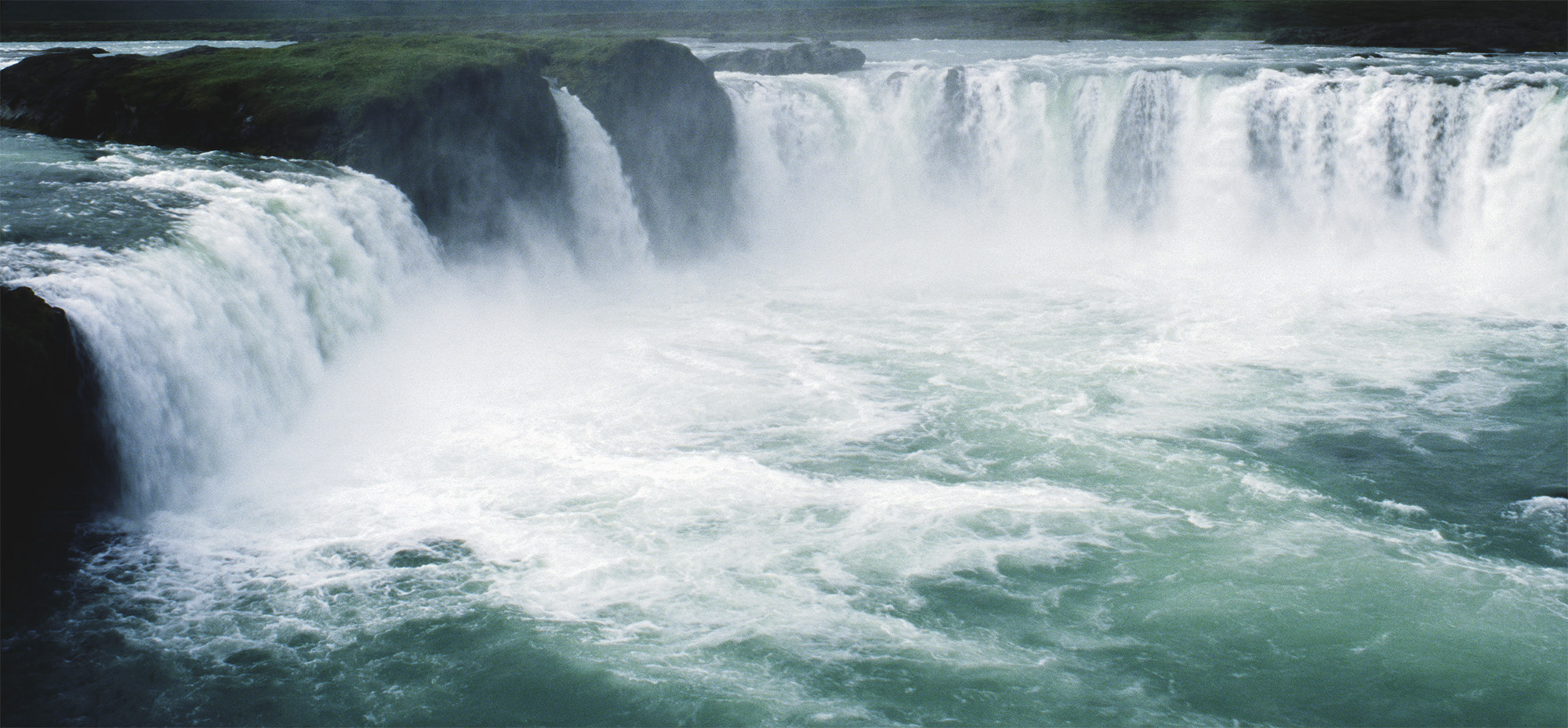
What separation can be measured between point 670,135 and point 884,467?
13442 millimetres

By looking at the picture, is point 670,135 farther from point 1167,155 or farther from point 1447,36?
point 1447,36

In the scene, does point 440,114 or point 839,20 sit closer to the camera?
point 440,114

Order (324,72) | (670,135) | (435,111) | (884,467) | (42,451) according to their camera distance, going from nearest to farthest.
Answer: (42,451) → (884,467) → (435,111) → (324,72) → (670,135)

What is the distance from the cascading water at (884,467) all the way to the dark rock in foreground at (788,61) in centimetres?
1132

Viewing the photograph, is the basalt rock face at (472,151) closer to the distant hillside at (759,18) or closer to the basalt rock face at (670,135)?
the basalt rock face at (670,135)

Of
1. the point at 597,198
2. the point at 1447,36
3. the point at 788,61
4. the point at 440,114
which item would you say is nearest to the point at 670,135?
the point at 597,198

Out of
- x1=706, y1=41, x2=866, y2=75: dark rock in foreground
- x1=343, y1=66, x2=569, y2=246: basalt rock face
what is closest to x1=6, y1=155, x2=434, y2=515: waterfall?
x1=343, y1=66, x2=569, y2=246: basalt rock face

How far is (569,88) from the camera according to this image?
75.8 ft

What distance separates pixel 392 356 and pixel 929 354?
7.64 metres

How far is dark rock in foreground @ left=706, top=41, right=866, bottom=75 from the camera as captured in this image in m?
33.8

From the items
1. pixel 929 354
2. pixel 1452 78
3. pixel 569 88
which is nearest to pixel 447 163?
pixel 569 88

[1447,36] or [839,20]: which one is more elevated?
[839,20]

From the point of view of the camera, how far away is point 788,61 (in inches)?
1345

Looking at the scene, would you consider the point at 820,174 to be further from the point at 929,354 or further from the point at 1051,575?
the point at 1051,575
